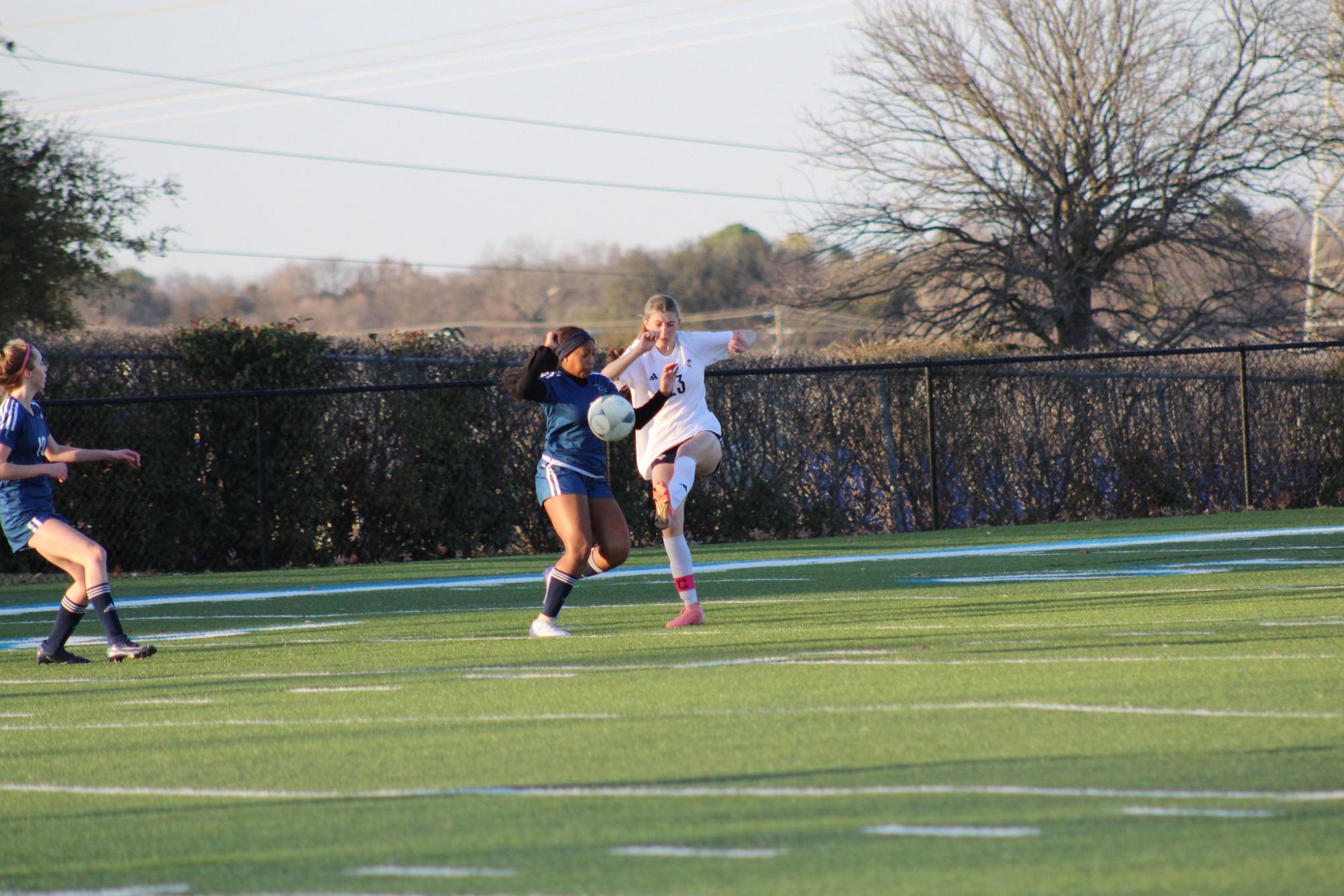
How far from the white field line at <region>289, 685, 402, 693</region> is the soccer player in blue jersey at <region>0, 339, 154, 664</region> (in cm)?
222

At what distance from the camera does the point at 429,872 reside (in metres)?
4.22

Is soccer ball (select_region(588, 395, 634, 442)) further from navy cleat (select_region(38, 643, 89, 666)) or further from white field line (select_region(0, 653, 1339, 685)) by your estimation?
navy cleat (select_region(38, 643, 89, 666))

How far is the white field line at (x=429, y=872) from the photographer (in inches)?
164

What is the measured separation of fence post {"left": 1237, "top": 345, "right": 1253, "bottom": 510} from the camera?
21062mm

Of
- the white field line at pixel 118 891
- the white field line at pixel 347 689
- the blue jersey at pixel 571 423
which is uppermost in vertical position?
the blue jersey at pixel 571 423

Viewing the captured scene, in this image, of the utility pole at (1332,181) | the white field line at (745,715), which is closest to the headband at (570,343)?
the white field line at (745,715)

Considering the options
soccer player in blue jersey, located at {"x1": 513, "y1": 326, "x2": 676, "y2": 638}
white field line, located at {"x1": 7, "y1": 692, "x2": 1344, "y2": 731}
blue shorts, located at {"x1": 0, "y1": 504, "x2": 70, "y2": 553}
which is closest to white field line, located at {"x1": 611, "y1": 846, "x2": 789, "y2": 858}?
white field line, located at {"x1": 7, "y1": 692, "x2": 1344, "y2": 731}

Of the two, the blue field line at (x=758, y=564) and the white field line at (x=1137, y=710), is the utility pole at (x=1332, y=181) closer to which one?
the blue field line at (x=758, y=564)

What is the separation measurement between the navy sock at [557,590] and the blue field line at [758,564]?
4.46 meters

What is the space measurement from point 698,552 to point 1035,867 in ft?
45.9

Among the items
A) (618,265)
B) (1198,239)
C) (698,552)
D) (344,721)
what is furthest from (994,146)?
(618,265)

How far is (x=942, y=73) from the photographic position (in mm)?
27578

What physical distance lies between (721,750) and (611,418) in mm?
4174

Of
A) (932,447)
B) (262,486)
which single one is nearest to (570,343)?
(262,486)
